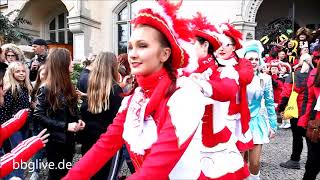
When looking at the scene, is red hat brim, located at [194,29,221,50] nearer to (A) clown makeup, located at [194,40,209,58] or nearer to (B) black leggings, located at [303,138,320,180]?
(A) clown makeup, located at [194,40,209,58]

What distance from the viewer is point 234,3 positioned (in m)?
10.4

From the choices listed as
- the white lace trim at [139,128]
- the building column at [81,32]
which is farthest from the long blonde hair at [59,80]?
the building column at [81,32]

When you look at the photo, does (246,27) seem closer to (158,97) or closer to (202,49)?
(202,49)

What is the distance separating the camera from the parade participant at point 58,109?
331cm

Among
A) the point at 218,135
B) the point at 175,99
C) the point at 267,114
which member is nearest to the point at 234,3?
the point at 267,114

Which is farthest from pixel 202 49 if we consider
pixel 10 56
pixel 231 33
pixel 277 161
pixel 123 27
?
pixel 123 27

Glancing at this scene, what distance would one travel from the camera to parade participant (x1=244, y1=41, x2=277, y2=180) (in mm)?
3770

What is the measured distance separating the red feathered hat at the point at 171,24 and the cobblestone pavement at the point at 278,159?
11.2ft

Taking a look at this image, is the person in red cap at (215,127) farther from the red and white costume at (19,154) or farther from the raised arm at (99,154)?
the red and white costume at (19,154)

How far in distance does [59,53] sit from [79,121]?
692 mm

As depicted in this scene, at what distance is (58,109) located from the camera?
131 inches

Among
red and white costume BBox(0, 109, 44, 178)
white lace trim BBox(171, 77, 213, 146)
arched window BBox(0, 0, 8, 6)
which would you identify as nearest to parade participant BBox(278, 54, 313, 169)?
white lace trim BBox(171, 77, 213, 146)

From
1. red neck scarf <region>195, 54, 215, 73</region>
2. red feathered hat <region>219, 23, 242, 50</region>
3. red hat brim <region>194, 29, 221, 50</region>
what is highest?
red feathered hat <region>219, 23, 242, 50</region>

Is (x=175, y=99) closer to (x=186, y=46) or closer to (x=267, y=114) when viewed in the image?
(x=186, y=46)
